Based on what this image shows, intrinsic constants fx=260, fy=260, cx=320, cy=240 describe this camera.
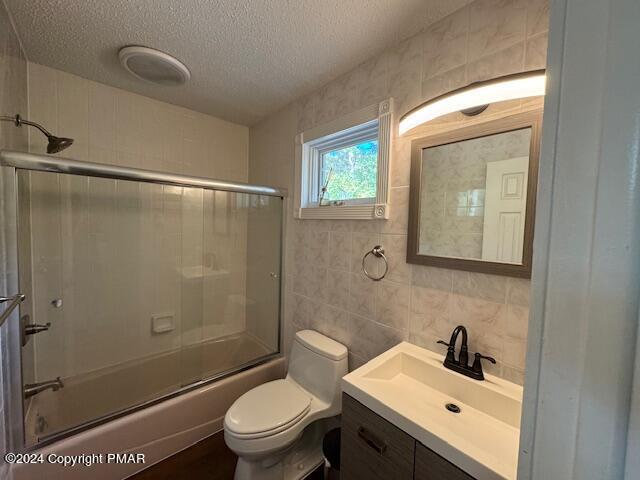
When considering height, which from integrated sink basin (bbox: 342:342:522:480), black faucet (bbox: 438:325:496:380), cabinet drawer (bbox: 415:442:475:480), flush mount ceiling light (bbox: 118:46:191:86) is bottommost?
cabinet drawer (bbox: 415:442:475:480)

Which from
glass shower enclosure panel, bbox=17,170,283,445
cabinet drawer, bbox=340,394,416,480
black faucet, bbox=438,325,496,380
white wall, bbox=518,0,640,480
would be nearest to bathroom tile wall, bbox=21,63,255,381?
glass shower enclosure panel, bbox=17,170,283,445

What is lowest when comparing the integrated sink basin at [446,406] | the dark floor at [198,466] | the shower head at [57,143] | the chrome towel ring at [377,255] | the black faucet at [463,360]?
the dark floor at [198,466]

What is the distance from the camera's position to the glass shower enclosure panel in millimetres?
1530

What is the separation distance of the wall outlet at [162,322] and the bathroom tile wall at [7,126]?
2.98ft

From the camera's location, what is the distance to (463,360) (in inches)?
42.2

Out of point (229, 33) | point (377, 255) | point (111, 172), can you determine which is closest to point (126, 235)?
point (111, 172)

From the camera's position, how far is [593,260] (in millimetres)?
276

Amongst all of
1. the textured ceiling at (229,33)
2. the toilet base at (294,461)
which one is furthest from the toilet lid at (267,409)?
the textured ceiling at (229,33)

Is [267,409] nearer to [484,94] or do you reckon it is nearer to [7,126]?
[484,94]

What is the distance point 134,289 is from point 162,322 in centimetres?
33

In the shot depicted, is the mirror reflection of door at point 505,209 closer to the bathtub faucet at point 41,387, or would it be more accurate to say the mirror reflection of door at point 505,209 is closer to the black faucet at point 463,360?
the black faucet at point 463,360

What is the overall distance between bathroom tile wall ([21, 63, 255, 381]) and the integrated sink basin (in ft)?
5.29

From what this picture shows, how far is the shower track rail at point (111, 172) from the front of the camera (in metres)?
1.17

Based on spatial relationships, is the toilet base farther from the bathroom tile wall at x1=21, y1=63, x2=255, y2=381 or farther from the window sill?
the window sill
